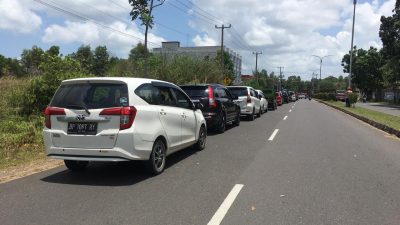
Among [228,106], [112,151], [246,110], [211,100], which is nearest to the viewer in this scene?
[112,151]

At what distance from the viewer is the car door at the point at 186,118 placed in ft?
33.8

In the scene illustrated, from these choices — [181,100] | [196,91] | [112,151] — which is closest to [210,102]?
[196,91]

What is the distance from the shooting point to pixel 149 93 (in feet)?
29.0

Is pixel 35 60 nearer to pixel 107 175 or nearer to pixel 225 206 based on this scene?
pixel 107 175

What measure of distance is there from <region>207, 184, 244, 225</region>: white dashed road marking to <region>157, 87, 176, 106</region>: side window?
2.58 metres

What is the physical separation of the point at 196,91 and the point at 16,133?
602 cm

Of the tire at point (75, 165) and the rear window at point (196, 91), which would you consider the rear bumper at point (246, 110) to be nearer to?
the rear window at point (196, 91)

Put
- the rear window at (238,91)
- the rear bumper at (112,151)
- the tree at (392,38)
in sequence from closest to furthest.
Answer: the rear bumper at (112,151), the rear window at (238,91), the tree at (392,38)

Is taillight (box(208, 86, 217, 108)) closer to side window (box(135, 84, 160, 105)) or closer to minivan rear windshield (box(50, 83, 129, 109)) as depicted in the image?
side window (box(135, 84, 160, 105))

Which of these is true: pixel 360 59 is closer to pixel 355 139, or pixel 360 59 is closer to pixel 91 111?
pixel 355 139

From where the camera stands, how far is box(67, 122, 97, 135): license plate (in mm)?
7949

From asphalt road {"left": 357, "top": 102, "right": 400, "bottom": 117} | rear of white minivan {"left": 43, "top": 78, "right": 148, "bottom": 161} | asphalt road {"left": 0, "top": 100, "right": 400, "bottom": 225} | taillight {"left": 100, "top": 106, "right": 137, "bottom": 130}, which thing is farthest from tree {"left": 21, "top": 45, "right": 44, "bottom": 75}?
asphalt road {"left": 357, "top": 102, "right": 400, "bottom": 117}

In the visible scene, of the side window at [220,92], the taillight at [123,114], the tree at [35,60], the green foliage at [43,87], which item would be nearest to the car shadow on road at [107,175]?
the taillight at [123,114]

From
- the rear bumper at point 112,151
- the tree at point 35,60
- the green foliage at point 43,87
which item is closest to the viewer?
the rear bumper at point 112,151
